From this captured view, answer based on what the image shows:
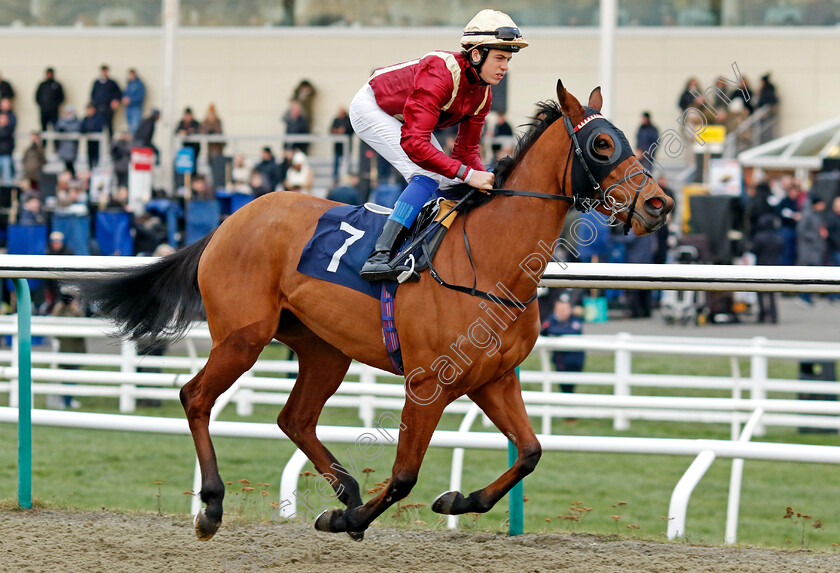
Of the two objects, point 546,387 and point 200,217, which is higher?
point 200,217

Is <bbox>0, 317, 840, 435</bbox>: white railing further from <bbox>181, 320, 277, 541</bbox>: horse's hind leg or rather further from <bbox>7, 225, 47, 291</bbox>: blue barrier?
<bbox>7, 225, 47, 291</bbox>: blue barrier

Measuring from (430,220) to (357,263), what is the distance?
0.94 ft

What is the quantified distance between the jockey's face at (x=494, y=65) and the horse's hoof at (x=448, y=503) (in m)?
1.38

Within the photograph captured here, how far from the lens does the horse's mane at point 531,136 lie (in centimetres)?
364

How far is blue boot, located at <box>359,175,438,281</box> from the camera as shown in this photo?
11.8 ft

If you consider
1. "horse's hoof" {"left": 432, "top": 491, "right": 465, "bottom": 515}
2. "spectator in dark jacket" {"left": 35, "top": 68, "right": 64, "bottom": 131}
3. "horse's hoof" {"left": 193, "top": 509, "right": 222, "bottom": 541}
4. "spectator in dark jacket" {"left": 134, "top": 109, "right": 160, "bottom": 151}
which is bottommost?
"horse's hoof" {"left": 193, "top": 509, "right": 222, "bottom": 541}

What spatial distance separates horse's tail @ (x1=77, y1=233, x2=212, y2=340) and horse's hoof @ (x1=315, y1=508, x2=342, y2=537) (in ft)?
3.01

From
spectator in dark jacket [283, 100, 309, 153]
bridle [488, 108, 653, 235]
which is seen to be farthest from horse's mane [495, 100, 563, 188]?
spectator in dark jacket [283, 100, 309, 153]

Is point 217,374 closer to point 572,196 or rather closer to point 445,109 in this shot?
point 445,109

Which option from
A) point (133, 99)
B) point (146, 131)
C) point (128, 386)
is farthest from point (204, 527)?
point (133, 99)

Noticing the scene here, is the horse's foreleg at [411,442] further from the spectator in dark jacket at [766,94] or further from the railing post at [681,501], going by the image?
the spectator in dark jacket at [766,94]

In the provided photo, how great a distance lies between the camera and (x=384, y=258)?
3621 mm

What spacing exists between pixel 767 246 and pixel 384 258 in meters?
11.7

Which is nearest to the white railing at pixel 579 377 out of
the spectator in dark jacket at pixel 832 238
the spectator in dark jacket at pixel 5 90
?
the spectator in dark jacket at pixel 832 238
